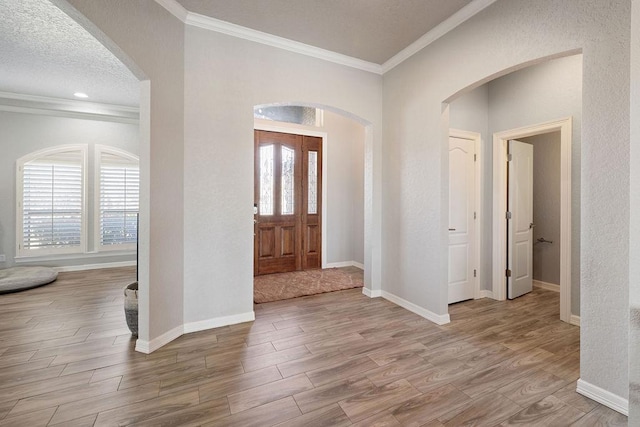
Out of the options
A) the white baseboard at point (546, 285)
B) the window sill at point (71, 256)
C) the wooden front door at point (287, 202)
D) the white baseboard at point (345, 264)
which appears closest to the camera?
the white baseboard at point (546, 285)

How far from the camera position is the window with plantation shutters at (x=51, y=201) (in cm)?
461

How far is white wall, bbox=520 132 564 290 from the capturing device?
160 inches

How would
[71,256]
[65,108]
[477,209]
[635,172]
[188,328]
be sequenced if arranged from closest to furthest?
[635,172], [188,328], [477,209], [65,108], [71,256]

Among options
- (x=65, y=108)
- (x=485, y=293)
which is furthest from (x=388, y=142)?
(x=65, y=108)

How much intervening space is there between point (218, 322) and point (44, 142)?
482 cm

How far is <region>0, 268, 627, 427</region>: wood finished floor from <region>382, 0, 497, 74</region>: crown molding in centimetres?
299

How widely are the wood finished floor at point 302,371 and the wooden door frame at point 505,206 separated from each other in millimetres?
418

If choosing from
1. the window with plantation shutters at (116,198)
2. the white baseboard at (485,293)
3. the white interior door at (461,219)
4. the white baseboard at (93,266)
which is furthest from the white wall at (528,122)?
the white baseboard at (93,266)

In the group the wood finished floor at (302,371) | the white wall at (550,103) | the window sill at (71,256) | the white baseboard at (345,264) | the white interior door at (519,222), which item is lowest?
the wood finished floor at (302,371)

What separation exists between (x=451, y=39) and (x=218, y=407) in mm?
3644

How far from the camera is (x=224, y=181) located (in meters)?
2.76

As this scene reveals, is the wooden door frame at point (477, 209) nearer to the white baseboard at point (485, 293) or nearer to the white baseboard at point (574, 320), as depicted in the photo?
the white baseboard at point (485, 293)

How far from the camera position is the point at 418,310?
10.2ft

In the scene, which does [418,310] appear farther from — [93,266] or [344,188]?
[93,266]
